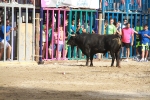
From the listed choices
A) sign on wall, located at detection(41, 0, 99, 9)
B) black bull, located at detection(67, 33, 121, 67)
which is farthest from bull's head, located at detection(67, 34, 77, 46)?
sign on wall, located at detection(41, 0, 99, 9)

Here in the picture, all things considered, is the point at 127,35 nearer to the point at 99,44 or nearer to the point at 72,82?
the point at 99,44

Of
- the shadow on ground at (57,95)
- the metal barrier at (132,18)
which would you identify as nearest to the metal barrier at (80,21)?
the metal barrier at (132,18)

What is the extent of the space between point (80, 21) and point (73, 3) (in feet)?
3.26

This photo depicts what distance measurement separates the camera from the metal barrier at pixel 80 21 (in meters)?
28.0

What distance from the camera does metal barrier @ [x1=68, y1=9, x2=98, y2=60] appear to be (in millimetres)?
28016

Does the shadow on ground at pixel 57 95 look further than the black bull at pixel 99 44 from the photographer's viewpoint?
No

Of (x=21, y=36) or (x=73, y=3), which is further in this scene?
(x=73, y=3)

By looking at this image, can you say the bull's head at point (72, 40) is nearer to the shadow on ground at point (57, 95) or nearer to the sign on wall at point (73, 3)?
the sign on wall at point (73, 3)

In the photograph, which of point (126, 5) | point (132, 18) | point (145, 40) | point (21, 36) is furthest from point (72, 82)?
point (132, 18)

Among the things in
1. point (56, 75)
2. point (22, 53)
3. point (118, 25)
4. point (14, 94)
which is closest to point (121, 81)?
point (56, 75)

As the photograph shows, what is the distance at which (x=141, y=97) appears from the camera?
14.9 meters

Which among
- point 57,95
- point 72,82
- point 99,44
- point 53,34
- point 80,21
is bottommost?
point 72,82

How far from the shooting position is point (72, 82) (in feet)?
59.6

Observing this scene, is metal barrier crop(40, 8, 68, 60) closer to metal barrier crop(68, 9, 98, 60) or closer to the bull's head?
metal barrier crop(68, 9, 98, 60)
